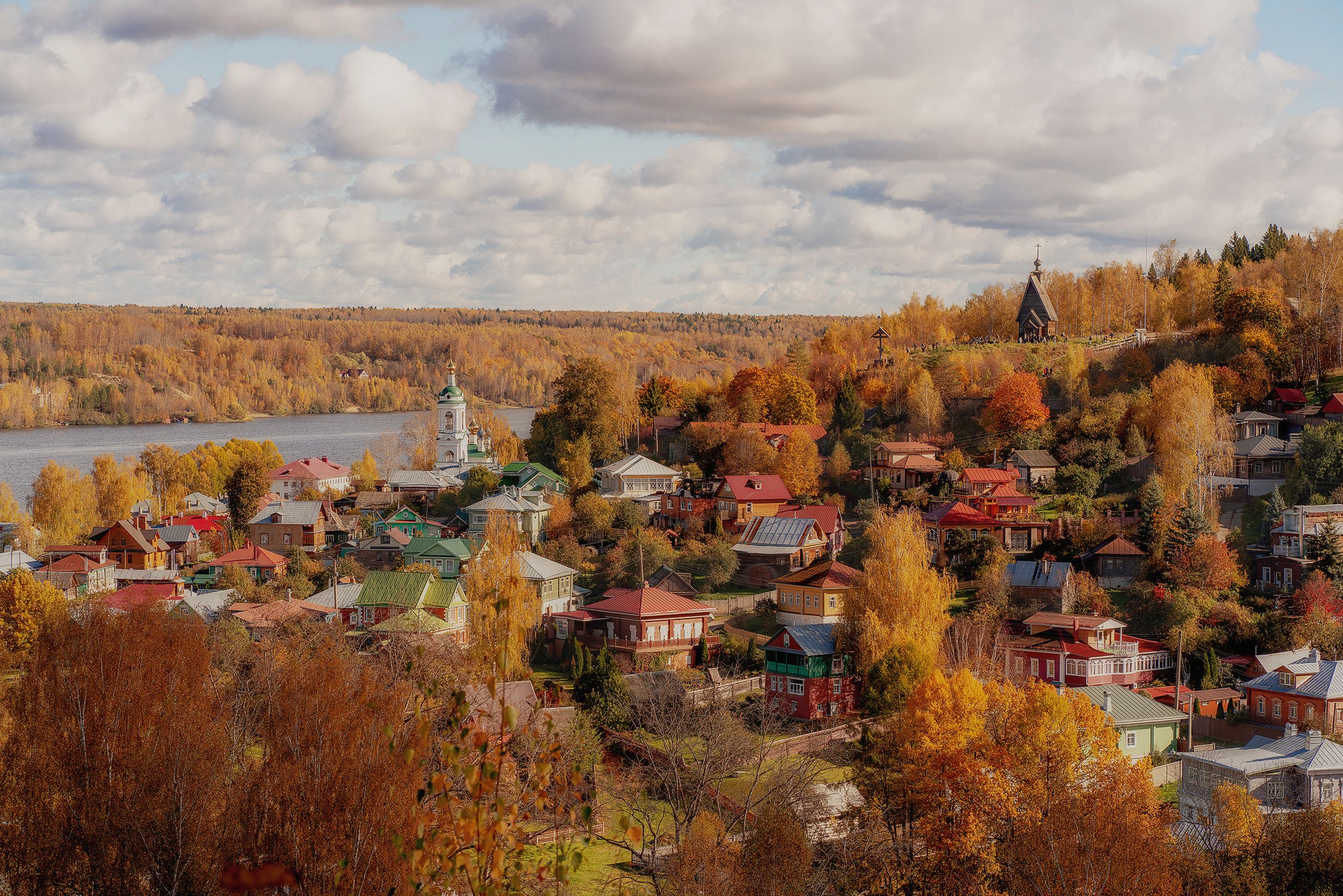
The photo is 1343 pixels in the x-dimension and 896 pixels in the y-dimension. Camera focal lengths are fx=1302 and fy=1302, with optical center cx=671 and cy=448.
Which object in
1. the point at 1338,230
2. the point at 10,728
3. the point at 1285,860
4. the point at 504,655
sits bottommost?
the point at 1285,860

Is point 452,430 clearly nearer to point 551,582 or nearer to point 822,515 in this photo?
point 551,582

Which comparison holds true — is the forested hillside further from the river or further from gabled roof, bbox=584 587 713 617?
gabled roof, bbox=584 587 713 617

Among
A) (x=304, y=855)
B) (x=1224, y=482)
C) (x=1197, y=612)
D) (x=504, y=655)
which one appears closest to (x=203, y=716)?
(x=304, y=855)

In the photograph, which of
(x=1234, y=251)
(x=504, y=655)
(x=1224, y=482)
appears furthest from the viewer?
(x=1234, y=251)

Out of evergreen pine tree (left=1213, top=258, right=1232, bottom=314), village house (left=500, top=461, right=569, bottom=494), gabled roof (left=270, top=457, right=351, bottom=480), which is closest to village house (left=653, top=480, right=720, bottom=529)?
village house (left=500, top=461, right=569, bottom=494)

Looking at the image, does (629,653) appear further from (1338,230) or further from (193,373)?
(193,373)

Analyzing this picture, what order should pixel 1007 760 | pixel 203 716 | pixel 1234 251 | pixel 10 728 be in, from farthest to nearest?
pixel 1234 251
pixel 1007 760
pixel 10 728
pixel 203 716

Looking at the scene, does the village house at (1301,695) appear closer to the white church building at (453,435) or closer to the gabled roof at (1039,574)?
the gabled roof at (1039,574)
